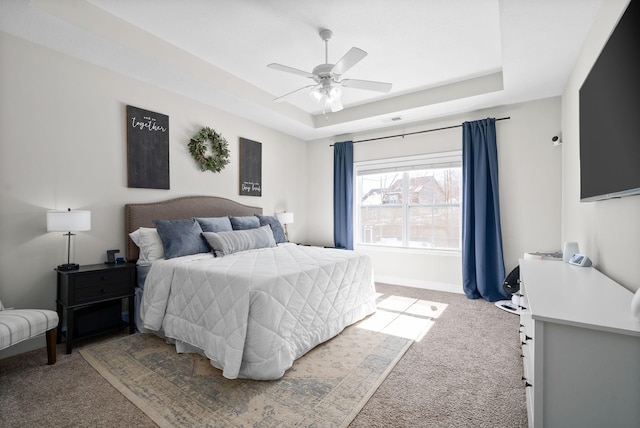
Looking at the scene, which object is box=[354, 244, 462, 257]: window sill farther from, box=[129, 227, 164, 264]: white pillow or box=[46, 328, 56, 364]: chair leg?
box=[46, 328, 56, 364]: chair leg

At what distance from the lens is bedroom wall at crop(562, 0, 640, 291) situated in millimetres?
1557

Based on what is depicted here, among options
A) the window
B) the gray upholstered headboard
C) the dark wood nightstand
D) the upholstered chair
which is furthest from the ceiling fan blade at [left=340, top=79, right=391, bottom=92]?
the upholstered chair

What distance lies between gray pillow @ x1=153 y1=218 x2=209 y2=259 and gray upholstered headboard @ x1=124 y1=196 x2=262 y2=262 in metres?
0.22

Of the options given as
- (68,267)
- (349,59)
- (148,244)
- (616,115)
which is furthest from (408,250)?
(68,267)

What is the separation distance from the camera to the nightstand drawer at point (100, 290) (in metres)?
2.43

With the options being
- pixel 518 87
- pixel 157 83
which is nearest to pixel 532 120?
pixel 518 87

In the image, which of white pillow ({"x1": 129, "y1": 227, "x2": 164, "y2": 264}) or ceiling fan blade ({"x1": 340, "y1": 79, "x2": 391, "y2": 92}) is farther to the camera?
white pillow ({"x1": 129, "y1": 227, "x2": 164, "y2": 264})

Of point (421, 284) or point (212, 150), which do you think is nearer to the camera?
point (212, 150)

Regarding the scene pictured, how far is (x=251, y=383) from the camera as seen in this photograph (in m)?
1.98

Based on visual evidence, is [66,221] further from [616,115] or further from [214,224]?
→ [616,115]

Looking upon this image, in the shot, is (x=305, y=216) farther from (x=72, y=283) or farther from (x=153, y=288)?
(x=72, y=283)

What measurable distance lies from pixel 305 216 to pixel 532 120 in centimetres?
371

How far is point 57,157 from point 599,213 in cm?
430

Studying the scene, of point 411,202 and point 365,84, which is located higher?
point 365,84
